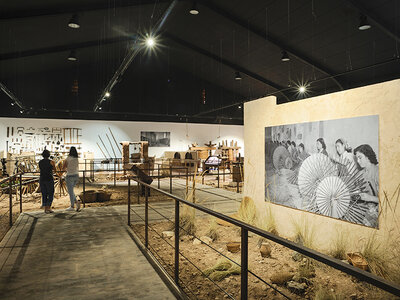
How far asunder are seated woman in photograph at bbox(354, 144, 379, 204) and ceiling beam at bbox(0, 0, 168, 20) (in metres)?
7.86

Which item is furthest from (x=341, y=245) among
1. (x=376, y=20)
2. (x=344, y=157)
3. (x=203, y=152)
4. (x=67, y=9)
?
(x=203, y=152)

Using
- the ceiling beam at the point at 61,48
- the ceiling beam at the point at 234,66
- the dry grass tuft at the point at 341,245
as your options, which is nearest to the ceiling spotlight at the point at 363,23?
the dry grass tuft at the point at 341,245

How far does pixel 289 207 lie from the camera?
5039 millimetres

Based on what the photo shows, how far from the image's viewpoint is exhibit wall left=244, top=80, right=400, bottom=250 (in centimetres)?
360

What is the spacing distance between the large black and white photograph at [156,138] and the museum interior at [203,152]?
0.06 metres

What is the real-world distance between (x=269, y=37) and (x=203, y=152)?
25.2 ft

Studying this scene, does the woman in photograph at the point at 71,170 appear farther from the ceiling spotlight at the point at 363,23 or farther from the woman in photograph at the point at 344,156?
the ceiling spotlight at the point at 363,23

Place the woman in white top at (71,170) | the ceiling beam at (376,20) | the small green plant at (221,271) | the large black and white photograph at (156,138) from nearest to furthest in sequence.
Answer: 1. the small green plant at (221,271)
2. the woman in white top at (71,170)
3. the ceiling beam at (376,20)
4. the large black and white photograph at (156,138)

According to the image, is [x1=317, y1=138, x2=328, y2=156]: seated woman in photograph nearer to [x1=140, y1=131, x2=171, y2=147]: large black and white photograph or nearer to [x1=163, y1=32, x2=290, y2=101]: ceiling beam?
[x1=163, y1=32, x2=290, y2=101]: ceiling beam

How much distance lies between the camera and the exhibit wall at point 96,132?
48.0 feet

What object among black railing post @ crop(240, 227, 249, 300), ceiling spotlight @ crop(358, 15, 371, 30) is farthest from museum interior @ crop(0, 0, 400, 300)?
ceiling spotlight @ crop(358, 15, 371, 30)

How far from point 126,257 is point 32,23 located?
308 inches

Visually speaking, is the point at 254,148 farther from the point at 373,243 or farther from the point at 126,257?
the point at 126,257

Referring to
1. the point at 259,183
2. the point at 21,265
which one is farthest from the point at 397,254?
the point at 21,265
